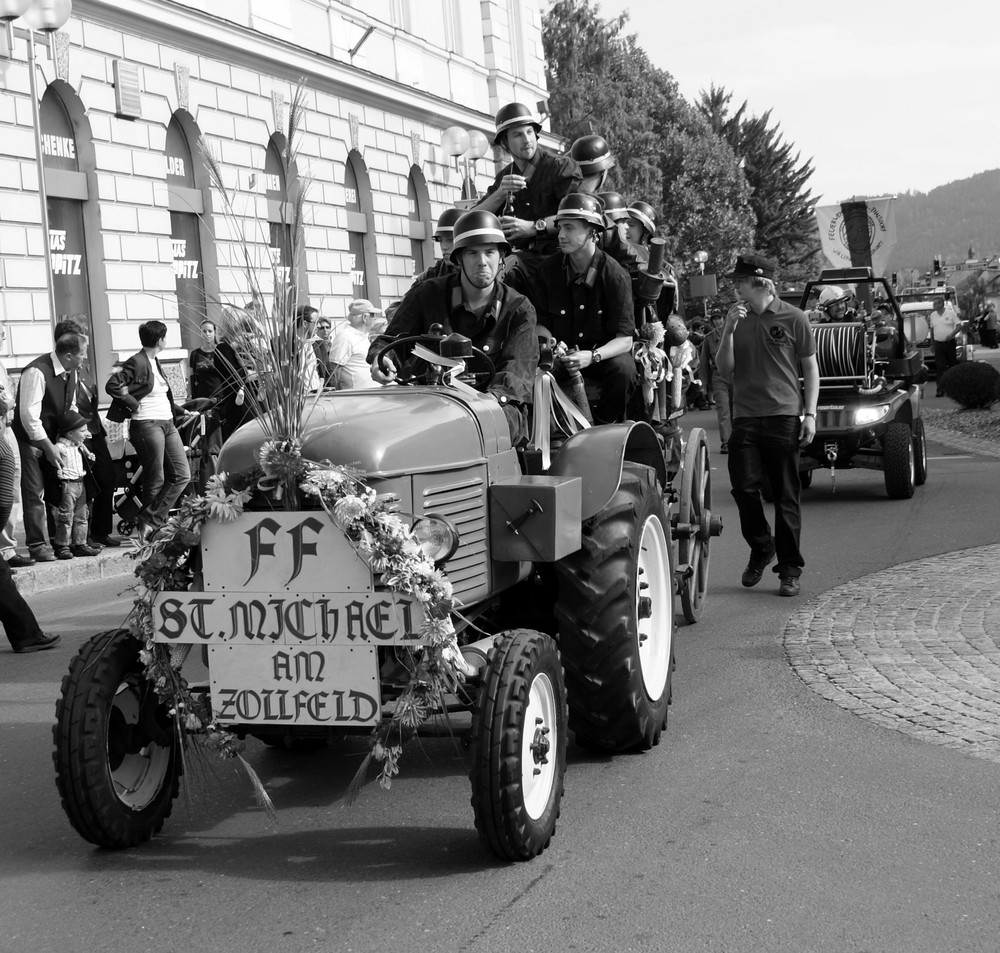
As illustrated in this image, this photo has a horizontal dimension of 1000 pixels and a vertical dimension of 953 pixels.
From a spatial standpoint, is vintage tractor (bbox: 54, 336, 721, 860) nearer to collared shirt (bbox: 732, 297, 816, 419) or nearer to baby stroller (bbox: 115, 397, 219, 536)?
collared shirt (bbox: 732, 297, 816, 419)

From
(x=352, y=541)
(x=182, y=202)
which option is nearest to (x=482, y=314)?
(x=352, y=541)

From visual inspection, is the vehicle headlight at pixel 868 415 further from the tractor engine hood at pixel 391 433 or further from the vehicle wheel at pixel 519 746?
the vehicle wheel at pixel 519 746

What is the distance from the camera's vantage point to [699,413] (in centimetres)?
2983

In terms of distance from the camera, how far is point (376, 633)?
443cm

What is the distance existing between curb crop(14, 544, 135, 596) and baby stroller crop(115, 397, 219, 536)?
1.70ft

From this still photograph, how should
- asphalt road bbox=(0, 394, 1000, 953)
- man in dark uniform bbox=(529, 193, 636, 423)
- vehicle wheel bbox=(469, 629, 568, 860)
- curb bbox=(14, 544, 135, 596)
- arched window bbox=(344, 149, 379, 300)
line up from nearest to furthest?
asphalt road bbox=(0, 394, 1000, 953) → vehicle wheel bbox=(469, 629, 568, 860) → man in dark uniform bbox=(529, 193, 636, 423) → curb bbox=(14, 544, 135, 596) → arched window bbox=(344, 149, 379, 300)

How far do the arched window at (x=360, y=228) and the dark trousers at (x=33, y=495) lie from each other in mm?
14069

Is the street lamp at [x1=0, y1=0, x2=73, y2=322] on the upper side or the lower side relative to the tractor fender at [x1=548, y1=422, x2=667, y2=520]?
upper

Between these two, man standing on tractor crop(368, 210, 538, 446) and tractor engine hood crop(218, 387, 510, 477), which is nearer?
tractor engine hood crop(218, 387, 510, 477)

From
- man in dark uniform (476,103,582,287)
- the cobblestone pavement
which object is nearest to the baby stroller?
man in dark uniform (476,103,582,287)

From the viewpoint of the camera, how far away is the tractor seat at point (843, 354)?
47.9 ft

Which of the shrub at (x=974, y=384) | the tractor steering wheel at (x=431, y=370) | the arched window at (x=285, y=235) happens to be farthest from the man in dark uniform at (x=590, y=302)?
the shrub at (x=974, y=384)

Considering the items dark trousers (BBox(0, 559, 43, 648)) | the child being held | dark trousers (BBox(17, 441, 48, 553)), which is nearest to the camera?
dark trousers (BBox(0, 559, 43, 648))

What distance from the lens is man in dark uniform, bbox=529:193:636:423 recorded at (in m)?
7.27
